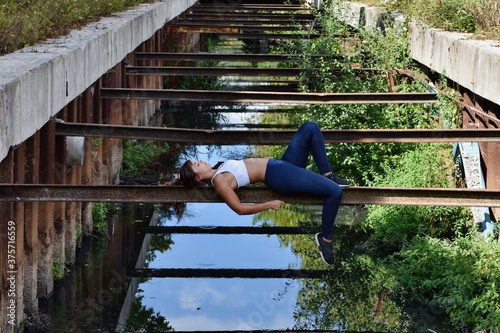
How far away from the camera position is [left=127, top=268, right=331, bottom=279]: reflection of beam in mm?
12180

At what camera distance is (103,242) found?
1321cm

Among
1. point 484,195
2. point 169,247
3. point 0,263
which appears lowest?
point 169,247

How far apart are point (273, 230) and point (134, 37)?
3348mm

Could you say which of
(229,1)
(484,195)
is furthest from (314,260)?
(229,1)

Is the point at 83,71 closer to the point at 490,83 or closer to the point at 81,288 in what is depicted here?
the point at 81,288

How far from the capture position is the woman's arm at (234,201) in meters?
8.26

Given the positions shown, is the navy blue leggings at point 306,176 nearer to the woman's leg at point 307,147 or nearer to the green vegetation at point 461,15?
the woman's leg at point 307,147

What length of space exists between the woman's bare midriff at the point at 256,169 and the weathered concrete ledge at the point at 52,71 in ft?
5.65

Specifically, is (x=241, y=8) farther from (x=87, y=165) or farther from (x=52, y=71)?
(x=52, y=71)

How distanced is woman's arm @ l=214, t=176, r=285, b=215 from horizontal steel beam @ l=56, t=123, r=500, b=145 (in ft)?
5.92

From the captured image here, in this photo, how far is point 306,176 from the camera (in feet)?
27.6

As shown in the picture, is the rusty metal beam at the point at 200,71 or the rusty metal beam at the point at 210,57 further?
the rusty metal beam at the point at 210,57

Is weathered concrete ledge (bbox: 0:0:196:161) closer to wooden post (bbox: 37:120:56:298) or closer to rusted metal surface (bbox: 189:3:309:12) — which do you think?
wooden post (bbox: 37:120:56:298)

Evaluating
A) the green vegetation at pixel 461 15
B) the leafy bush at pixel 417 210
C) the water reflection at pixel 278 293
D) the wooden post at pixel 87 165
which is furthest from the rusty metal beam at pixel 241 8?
the wooden post at pixel 87 165
